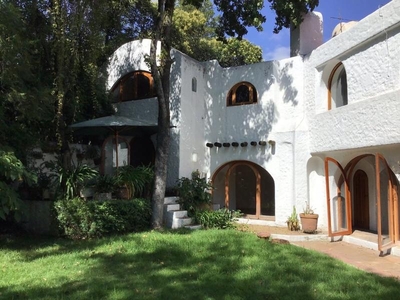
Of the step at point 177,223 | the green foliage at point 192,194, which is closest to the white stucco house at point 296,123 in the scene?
the green foliage at point 192,194

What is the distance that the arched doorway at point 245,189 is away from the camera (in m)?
13.4

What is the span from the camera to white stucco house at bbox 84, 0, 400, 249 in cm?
927

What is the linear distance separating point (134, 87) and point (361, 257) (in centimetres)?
992

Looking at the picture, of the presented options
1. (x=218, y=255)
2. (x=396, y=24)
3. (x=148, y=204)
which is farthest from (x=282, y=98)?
(x=218, y=255)

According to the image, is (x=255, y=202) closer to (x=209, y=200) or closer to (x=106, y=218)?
(x=209, y=200)

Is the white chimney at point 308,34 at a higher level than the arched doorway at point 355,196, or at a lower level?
higher

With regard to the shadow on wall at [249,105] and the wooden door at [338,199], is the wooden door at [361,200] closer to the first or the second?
the wooden door at [338,199]

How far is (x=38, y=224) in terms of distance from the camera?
10.7 meters

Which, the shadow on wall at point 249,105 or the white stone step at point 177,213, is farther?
the shadow on wall at point 249,105

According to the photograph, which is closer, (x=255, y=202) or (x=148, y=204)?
(x=148, y=204)

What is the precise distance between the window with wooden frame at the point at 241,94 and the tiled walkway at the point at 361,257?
18.2ft

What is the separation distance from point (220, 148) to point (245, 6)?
4.97m

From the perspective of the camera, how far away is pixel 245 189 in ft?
47.1

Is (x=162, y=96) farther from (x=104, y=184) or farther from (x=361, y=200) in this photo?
(x=361, y=200)
